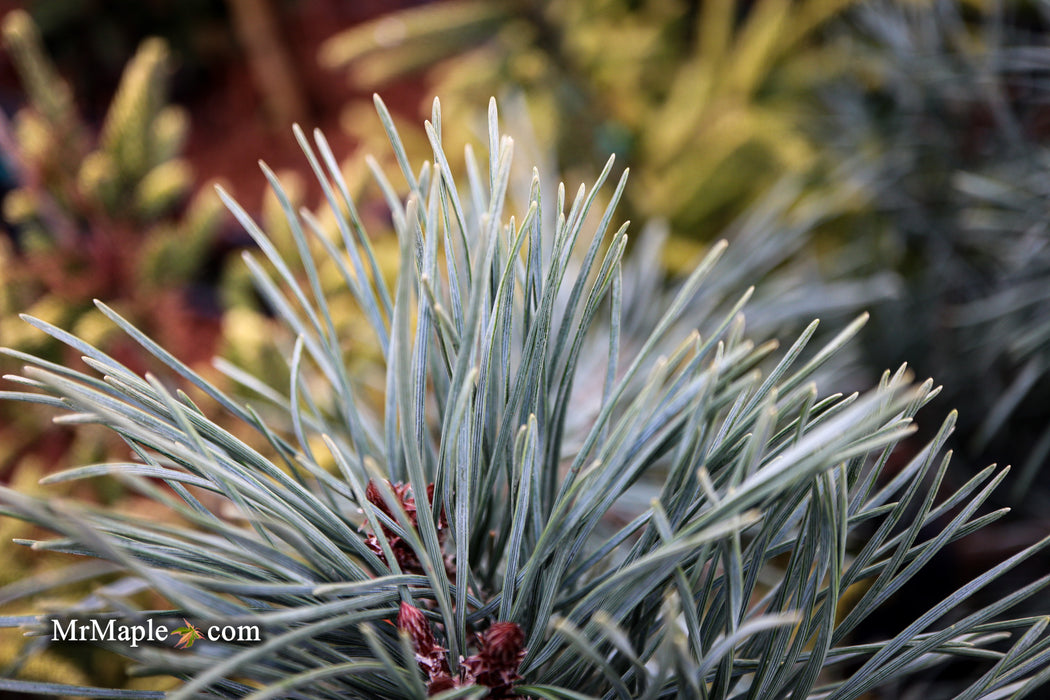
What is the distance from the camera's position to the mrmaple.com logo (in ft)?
0.58

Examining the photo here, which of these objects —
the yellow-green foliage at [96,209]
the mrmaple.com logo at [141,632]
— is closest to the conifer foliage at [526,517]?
the mrmaple.com logo at [141,632]

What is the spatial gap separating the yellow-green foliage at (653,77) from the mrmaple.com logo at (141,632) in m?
0.56

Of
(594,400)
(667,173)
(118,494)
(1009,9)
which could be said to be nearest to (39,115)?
(118,494)

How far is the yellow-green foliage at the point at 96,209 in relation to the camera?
0.54 meters

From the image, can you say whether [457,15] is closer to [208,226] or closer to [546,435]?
[208,226]

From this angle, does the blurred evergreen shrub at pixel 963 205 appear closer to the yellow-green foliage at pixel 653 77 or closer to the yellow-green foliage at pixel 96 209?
the yellow-green foliage at pixel 653 77

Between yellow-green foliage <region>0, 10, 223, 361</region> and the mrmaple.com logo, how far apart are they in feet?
1.35

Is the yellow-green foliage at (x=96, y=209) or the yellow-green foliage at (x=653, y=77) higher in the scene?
the yellow-green foliage at (x=653, y=77)

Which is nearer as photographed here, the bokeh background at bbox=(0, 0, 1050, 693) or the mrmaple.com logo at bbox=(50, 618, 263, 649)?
the mrmaple.com logo at bbox=(50, 618, 263, 649)

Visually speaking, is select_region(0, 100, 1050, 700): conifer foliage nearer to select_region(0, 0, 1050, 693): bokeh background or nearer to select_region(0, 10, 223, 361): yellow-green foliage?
select_region(0, 0, 1050, 693): bokeh background

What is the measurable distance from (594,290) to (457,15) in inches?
25.0

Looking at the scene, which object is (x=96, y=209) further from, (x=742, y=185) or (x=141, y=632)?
(x=742, y=185)

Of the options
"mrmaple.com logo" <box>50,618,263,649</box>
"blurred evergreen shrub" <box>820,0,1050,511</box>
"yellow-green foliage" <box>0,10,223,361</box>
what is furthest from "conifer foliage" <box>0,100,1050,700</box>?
"yellow-green foliage" <box>0,10,223,361</box>

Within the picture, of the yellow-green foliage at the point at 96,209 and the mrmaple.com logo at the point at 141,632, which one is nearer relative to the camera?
the mrmaple.com logo at the point at 141,632
